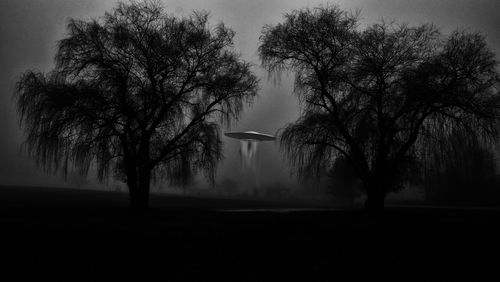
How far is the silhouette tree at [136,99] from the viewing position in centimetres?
1875

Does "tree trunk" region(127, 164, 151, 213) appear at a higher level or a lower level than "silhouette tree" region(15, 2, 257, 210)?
lower

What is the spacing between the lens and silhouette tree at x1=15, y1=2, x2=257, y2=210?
1875 centimetres

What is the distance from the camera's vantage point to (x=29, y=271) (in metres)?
6.82

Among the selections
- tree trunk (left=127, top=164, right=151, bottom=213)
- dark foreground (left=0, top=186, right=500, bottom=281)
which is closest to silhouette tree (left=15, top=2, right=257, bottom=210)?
tree trunk (left=127, top=164, right=151, bottom=213)

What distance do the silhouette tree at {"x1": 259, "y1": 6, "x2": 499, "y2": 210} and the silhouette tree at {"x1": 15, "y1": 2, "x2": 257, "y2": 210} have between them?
3095 mm

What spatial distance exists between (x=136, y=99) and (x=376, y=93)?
1109 centimetres

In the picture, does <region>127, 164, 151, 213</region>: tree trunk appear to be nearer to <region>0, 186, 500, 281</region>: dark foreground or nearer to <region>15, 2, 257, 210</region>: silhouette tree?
<region>15, 2, 257, 210</region>: silhouette tree

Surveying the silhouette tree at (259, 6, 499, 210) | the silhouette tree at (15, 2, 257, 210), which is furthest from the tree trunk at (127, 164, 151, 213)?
the silhouette tree at (259, 6, 499, 210)

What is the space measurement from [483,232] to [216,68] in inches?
535

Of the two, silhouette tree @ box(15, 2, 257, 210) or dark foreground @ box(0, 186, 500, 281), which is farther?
silhouette tree @ box(15, 2, 257, 210)

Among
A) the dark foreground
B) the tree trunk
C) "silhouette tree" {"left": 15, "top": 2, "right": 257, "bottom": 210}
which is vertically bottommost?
the dark foreground

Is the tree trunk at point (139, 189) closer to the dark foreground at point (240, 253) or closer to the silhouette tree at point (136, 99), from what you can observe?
the silhouette tree at point (136, 99)

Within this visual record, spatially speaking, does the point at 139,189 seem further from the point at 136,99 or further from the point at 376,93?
the point at 376,93

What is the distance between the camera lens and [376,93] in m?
19.6
